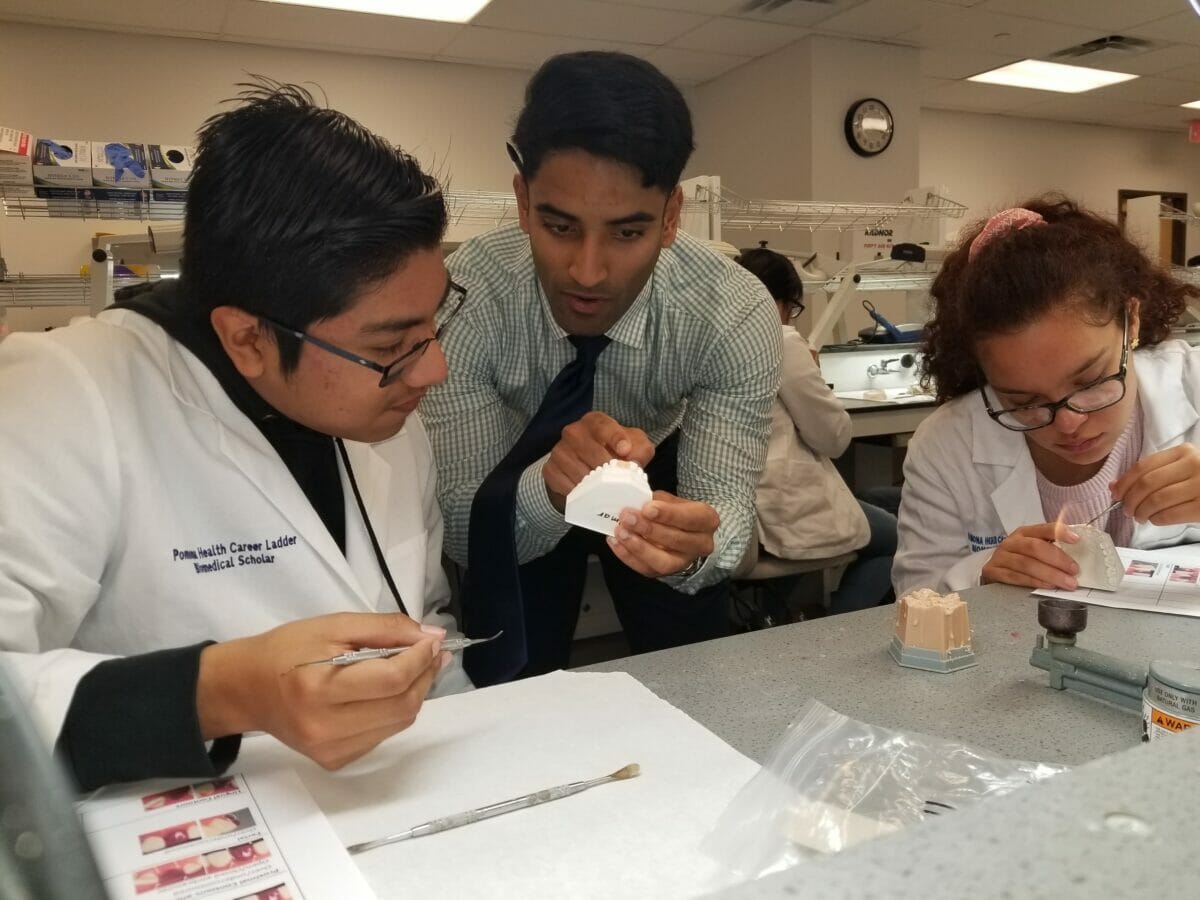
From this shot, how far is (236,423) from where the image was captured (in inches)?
41.0

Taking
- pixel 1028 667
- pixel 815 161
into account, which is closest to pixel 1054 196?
pixel 1028 667

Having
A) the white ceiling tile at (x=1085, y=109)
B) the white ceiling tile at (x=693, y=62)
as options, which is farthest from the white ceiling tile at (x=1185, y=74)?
the white ceiling tile at (x=693, y=62)

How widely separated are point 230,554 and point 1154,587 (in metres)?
1.18

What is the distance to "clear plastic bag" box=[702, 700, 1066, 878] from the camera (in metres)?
0.65

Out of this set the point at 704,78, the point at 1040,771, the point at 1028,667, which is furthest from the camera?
the point at 704,78

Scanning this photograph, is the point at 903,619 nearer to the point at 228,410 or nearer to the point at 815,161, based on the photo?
the point at 228,410

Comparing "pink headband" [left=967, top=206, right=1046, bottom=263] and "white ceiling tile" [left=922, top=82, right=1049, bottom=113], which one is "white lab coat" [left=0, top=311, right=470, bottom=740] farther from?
"white ceiling tile" [left=922, top=82, right=1049, bottom=113]

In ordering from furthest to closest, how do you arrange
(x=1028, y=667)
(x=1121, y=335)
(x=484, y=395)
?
(x=484, y=395) → (x=1121, y=335) → (x=1028, y=667)

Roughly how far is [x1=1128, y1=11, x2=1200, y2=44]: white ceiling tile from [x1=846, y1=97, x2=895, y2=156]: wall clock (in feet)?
4.88

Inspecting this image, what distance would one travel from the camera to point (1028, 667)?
100 cm

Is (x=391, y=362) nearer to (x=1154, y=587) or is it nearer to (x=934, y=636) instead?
(x=934, y=636)

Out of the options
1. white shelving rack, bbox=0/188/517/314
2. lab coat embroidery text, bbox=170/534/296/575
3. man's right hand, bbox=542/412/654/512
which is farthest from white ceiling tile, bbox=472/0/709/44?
lab coat embroidery text, bbox=170/534/296/575

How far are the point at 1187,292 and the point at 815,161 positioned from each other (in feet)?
14.6

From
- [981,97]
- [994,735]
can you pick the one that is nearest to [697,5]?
[981,97]
